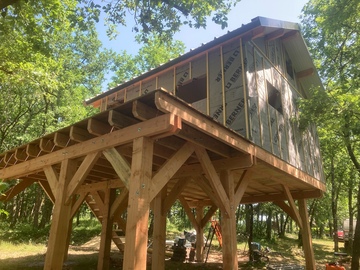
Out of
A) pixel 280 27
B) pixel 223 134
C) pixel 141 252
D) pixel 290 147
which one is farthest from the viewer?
pixel 290 147

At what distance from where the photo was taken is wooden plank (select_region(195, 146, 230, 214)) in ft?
18.8

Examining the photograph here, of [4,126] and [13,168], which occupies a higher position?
[4,126]

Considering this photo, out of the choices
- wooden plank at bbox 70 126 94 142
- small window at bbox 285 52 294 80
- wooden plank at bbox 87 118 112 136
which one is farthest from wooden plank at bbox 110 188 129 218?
small window at bbox 285 52 294 80

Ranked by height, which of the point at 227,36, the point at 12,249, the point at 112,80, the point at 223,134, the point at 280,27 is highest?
the point at 112,80

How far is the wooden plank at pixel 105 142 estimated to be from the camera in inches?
170

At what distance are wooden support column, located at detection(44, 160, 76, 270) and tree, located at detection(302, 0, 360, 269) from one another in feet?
28.4

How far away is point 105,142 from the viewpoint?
17.4 ft

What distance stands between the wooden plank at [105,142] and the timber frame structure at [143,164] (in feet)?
0.06

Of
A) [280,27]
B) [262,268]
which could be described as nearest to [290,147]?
[280,27]

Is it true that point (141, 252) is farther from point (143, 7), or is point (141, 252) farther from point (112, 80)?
point (112, 80)

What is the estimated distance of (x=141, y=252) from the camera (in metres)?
3.92

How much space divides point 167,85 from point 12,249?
13.2 meters

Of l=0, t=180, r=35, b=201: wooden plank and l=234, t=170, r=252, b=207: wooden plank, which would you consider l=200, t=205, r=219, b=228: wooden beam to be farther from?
l=0, t=180, r=35, b=201: wooden plank

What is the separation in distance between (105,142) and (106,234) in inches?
211
